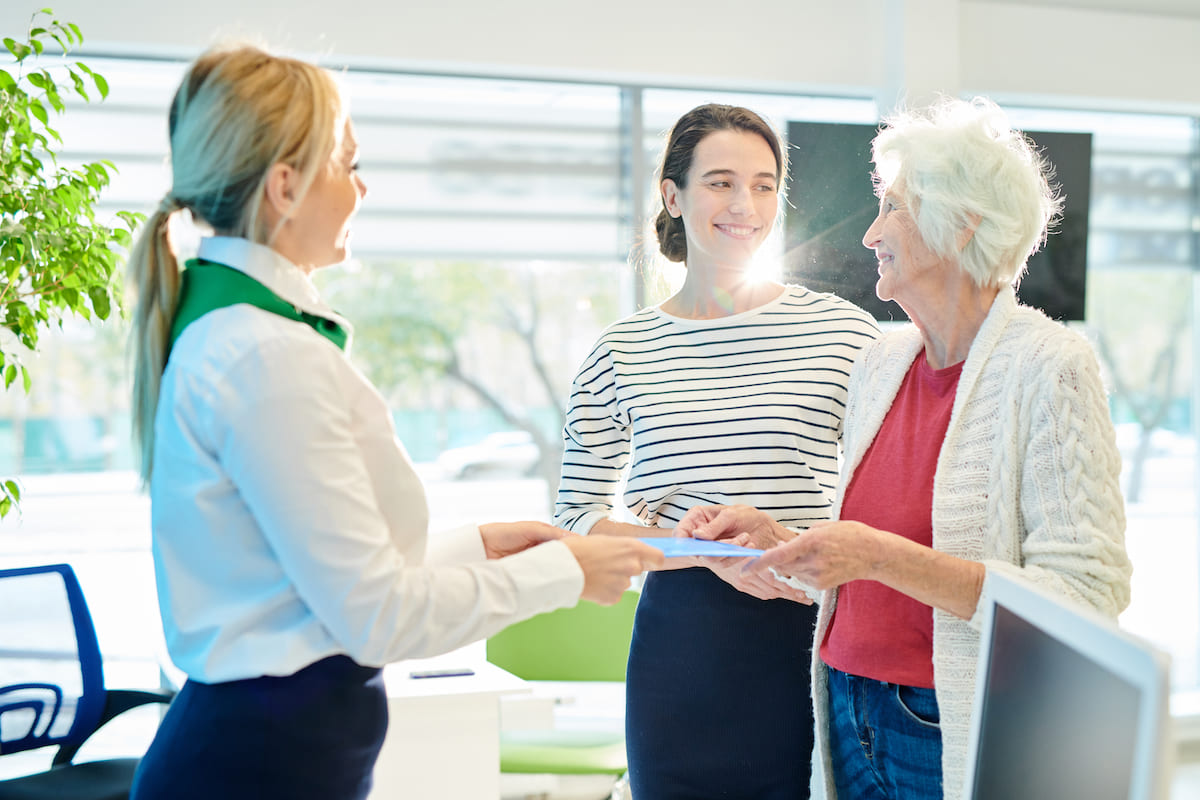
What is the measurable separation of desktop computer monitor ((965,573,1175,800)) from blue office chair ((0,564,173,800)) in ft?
8.87

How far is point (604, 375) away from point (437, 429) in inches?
100.0

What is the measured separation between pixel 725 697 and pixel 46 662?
2.24 m

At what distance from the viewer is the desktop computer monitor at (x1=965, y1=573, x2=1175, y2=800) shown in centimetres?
62

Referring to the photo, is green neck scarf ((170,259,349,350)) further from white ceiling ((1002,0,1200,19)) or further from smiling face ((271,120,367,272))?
white ceiling ((1002,0,1200,19))

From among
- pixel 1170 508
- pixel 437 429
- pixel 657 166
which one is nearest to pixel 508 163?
pixel 437 429

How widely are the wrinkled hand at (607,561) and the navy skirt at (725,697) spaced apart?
535 millimetres

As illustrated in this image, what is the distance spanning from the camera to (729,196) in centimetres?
204

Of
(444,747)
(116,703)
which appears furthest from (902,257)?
(116,703)

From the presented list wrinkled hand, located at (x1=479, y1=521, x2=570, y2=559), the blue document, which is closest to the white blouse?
the blue document

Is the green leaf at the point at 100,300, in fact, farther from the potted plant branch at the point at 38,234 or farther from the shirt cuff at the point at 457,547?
the shirt cuff at the point at 457,547

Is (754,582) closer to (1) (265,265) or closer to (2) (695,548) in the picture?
(2) (695,548)

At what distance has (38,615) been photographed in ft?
9.80

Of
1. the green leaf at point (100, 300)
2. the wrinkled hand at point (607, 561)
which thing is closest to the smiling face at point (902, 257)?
the wrinkled hand at point (607, 561)

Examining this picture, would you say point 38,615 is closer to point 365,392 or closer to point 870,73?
point 365,392
